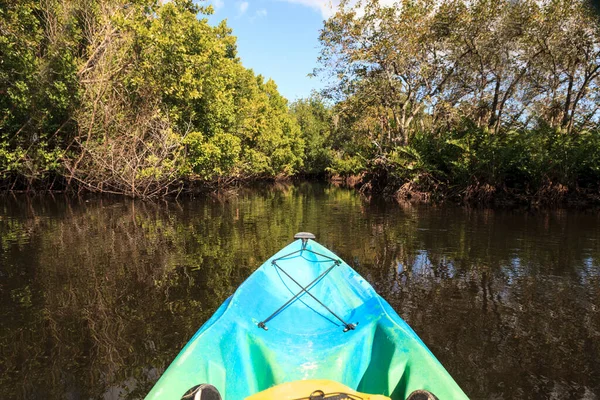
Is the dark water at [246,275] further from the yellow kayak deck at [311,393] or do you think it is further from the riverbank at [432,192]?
the riverbank at [432,192]

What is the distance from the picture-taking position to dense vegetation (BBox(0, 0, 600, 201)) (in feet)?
56.2

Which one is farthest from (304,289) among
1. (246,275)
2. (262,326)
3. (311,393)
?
(246,275)

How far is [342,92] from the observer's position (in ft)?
74.9

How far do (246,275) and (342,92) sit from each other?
57.5 ft

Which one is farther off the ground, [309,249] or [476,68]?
[476,68]

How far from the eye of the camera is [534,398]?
3.76m

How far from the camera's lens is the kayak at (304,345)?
2.89 meters

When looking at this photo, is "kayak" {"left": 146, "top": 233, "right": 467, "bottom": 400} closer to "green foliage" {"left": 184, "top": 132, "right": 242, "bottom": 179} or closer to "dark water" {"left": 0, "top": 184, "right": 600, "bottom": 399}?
"dark water" {"left": 0, "top": 184, "right": 600, "bottom": 399}

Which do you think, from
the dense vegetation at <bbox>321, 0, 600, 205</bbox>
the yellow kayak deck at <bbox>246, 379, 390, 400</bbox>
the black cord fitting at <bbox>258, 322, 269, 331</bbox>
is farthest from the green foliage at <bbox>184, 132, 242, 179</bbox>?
the yellow kayak deck at <bbox>246, 379, 390, 400</bbox>

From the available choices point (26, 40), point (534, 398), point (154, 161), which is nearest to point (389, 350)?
point (534, 398)

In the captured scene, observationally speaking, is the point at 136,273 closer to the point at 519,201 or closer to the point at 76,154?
the point at 76,154

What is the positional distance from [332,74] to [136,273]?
17652 millimetres

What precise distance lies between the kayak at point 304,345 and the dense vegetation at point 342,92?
14.9 m

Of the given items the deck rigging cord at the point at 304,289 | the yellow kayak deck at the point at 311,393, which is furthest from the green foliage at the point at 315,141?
the yellow kayak deck at the point at 311,393
